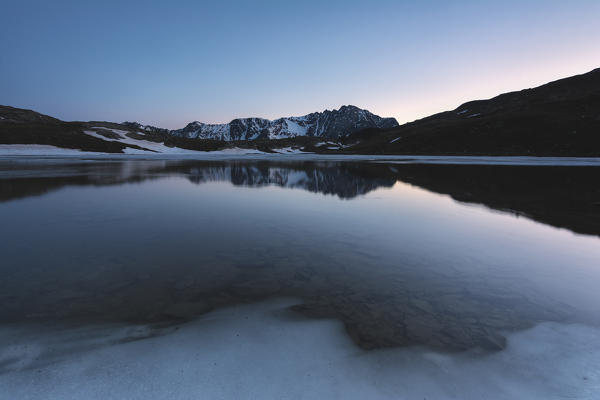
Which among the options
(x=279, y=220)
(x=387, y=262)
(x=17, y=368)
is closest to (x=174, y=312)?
(x=17, y=368)

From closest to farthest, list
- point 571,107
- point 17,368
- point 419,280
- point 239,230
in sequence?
point 17,368 < point 419,280 < point 239,230 < point 571,107

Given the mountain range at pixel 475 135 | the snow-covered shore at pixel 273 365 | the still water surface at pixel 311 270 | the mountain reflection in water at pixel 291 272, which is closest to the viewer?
the snow-covered shore at pixel 273 365

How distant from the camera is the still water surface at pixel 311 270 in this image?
4.27m

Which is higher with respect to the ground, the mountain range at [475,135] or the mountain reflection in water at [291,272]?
the mountain range at [475,135]

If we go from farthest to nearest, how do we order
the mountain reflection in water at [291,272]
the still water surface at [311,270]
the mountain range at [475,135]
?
1. the mountain range at [475,135]
2. the mountain reflection in water at [291,272]
3. the still water surface at [311,270]

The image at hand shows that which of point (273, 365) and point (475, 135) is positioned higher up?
→ point (475, 135)

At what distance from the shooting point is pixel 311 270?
20.4ft

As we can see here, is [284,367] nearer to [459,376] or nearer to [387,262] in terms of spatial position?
[459,376]

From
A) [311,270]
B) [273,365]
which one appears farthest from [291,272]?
[273,365]

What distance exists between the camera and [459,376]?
3.28 meters

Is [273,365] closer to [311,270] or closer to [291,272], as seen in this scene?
[291,272]

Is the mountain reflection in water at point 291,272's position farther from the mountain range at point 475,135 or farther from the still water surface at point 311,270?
the mountain range at point 475,135

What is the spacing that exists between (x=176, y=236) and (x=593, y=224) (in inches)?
589

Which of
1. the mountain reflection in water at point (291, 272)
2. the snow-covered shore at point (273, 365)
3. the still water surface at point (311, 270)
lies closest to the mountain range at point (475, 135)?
the still water surface at point (311, 270)
